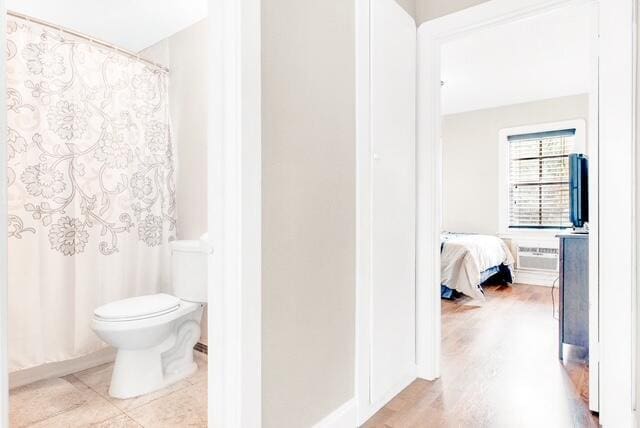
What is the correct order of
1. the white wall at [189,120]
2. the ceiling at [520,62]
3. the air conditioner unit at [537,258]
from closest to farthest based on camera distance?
the white wall at [189,120]
the ceiling at [520,62]
the air conditioner unit at [537,258]

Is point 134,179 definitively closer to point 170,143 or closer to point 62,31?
point 170,143

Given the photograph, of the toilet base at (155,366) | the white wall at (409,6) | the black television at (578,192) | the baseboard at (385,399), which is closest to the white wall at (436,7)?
the white wall at (409,6)

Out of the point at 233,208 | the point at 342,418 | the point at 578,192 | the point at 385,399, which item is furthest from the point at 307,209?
the point at 578,192

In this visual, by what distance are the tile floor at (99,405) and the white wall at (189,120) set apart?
2.12 ft

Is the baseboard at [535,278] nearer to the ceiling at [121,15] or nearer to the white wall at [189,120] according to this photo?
the white wall at [189,120]

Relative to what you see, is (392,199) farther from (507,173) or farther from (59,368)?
(507,173)

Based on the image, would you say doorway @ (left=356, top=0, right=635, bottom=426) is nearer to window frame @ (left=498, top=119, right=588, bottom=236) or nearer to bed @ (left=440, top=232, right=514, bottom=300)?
bed @ (left=440, top=232, right=514, bottom=300)

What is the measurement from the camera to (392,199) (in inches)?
76.6

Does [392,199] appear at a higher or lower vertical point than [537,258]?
higher

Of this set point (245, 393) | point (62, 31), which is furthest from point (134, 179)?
point (245, 393)

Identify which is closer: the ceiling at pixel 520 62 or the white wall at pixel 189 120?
the white wall at pixel 189 120

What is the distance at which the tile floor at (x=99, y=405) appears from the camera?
1.79 meters

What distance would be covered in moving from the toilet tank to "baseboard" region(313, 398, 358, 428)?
1.06 m

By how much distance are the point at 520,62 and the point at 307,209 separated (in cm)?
350
